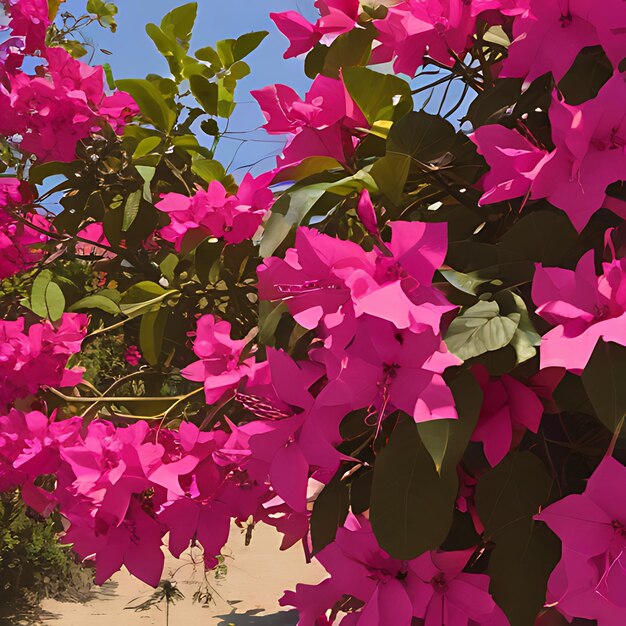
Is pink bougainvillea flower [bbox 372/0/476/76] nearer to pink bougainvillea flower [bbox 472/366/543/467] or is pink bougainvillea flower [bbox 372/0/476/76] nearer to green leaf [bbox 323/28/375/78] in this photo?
green leaf [bbox 323/28/375/78]

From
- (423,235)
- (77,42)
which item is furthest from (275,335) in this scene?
(77,42)

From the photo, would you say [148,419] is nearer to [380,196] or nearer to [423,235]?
[380,196]

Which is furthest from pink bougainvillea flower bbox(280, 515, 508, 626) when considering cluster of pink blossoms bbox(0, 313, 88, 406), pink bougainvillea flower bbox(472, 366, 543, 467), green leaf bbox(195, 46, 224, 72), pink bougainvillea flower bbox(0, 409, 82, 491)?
green leaf bbox(195, 46, 224, 72)

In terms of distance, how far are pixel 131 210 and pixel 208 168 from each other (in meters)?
0.15

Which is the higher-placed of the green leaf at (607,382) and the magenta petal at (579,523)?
the green leaf at (607,382)

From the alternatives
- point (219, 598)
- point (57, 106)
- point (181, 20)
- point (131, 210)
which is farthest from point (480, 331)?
point (219, 598)

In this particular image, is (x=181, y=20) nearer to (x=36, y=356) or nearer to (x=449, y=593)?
(x=36, y=356)

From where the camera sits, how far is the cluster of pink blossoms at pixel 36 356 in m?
1.13

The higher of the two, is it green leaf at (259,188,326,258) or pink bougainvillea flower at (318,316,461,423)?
green leaf at (259,188,326,258)

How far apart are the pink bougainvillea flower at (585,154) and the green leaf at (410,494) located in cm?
18

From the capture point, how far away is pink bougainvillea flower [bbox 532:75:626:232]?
1.64 ft

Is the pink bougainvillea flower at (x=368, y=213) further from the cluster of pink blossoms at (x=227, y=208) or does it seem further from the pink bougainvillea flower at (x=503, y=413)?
the cluster of pink blossoms at (x=227, y=208)

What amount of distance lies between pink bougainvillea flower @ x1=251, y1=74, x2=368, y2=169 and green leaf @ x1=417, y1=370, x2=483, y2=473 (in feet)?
0.92

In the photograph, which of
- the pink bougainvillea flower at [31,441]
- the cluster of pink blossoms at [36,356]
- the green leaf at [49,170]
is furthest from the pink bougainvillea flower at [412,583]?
the green leaf at [49,170]
